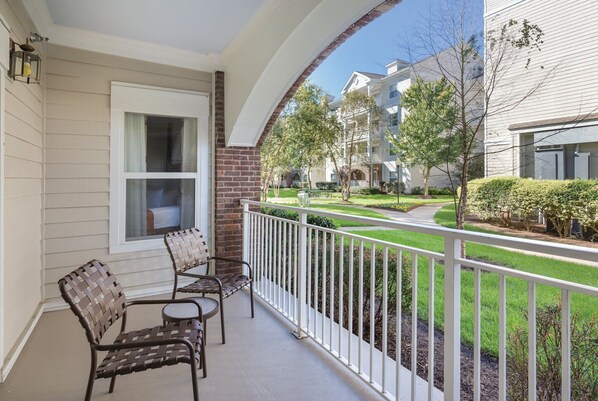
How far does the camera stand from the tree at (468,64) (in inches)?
155

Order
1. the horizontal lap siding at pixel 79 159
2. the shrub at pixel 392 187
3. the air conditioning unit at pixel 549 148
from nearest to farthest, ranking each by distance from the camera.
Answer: the air conditioning unit at pixel 549 148 < the horizontal lap siding at pixel 79 159 < the shrub at pixel 392 187

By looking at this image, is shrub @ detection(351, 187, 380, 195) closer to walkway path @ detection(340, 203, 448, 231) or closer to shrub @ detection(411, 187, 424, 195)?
shrub @ detection(411, 187, 424, 195)

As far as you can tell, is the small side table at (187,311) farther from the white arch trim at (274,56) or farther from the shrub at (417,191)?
the shrub at (417,191)

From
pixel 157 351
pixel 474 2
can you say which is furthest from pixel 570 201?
pixel 157 351

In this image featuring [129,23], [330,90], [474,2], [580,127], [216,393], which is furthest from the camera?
[330,90]

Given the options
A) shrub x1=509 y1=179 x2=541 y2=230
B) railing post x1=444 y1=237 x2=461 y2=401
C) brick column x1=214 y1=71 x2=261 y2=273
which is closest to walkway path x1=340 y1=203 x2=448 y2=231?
shrub x1=509 y1=179 x2=541 y2=230

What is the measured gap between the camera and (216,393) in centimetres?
205

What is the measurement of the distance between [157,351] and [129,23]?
3.04 metres

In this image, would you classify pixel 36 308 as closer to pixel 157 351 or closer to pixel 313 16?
pixel 157 351

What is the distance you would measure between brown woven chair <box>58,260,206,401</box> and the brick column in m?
2.24

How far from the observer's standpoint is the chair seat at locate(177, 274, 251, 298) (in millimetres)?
2686

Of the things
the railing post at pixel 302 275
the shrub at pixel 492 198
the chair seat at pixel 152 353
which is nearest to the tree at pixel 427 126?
the shrub at pixel 492 198

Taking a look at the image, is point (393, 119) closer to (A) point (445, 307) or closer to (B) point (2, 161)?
(A) point (445, 307)

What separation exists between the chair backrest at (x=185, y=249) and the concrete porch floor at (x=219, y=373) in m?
0.61
